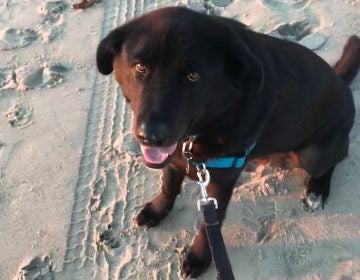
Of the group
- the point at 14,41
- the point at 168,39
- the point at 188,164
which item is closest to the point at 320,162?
the point at 188,164

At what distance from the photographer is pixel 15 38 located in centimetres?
408

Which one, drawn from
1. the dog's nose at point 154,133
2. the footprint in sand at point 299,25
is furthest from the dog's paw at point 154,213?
the footprint in sand at point 299,25

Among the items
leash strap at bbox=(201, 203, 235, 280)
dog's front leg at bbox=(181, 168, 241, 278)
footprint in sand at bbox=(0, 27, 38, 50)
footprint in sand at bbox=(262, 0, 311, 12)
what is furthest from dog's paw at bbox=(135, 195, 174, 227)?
footprint in sand at bbox=(262, 0, 311, 12)

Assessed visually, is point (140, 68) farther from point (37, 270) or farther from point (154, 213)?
point (37, 270)

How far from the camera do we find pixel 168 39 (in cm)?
207

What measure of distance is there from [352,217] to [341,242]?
19 centimetres

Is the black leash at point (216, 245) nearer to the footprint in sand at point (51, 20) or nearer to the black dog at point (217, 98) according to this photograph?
the black dog at point (217, 98)

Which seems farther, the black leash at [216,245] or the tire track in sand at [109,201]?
the tire track in sand at [109,201]

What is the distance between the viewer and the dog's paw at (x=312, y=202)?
3098 millimetres

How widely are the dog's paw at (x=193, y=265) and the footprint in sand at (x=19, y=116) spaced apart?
1446 mm

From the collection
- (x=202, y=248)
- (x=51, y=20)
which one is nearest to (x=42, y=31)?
(x=51, y=20)

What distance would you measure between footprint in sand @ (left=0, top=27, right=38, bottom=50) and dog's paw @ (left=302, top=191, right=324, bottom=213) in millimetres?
2317

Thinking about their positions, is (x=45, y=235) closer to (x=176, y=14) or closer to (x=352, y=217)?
(x=176, y=14)

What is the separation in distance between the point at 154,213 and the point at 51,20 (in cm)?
197
